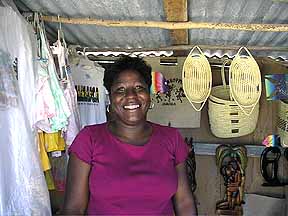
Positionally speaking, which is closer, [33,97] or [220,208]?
[33,97]

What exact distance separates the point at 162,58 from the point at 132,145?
90.7 inches

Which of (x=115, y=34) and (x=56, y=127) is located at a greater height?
(x=115, y=34)

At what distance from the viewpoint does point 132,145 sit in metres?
2.16

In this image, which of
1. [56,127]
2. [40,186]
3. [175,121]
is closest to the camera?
[40,186]

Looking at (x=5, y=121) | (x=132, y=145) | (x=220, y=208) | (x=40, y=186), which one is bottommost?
(x=220, y=208)

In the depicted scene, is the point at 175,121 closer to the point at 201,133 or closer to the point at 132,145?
the point at 201,133

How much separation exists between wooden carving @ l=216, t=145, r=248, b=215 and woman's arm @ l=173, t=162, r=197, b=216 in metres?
2.59

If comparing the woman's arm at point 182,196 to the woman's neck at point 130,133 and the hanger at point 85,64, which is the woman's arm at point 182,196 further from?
the hanger at point 85,64

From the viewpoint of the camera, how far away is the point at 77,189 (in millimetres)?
2051

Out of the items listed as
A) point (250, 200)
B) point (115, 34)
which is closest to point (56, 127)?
point (115, 34)

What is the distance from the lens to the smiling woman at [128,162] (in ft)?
6.66

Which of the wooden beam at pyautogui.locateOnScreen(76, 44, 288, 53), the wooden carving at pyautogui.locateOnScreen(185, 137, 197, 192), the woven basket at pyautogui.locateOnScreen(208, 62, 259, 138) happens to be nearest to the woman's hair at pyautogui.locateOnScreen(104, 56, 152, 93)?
the wooden beam at pyautogui.locateOnScreen(76, 44, 288, 53)

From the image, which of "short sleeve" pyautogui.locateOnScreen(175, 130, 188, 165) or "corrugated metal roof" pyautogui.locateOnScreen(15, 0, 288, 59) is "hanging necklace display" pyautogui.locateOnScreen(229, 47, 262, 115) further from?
"short sleeve" pyautogui.locateOnScreen(175, 130, 188, 165)

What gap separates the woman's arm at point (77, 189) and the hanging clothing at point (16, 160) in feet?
0.74
